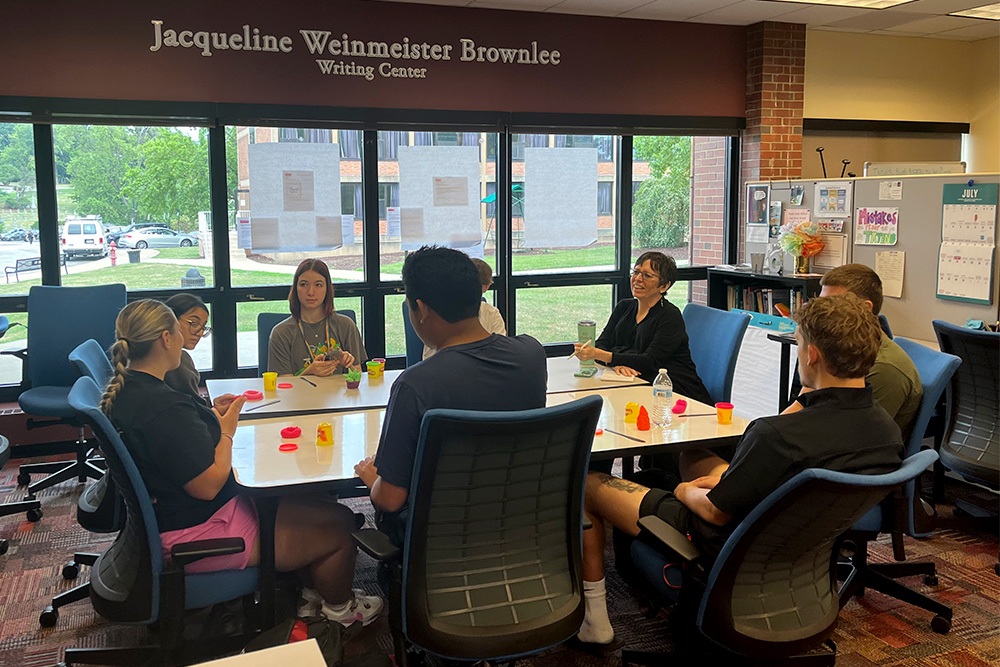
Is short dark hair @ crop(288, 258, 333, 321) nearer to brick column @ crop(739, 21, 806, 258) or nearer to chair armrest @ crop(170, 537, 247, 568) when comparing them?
chair armrest @ crop(170, 537, 247, 568)

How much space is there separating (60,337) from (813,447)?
408 centimetres

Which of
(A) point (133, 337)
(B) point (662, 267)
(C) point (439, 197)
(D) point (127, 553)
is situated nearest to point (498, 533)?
(D) point (127, 553)

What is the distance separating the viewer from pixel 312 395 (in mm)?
3469

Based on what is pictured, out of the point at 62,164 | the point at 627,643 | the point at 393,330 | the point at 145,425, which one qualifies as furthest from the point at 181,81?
the point at 627,643

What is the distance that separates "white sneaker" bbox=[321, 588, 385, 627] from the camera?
2758mm

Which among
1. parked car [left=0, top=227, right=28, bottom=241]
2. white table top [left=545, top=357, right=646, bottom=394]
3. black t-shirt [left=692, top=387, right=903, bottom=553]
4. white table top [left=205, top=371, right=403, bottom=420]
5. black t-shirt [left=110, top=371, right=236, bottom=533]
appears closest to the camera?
black t-shirt [left=692, top=387, right=903, bottom=553]

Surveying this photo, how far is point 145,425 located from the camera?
7.42 feet

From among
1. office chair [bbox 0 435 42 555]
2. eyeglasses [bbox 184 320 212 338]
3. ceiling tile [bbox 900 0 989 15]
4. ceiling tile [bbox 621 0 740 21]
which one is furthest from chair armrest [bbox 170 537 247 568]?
ceiling tile [bbox 900 0 989 15]

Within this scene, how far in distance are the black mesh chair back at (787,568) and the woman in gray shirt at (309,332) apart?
228cm

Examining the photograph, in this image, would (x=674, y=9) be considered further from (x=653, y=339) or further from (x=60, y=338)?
(x=60, y=338)

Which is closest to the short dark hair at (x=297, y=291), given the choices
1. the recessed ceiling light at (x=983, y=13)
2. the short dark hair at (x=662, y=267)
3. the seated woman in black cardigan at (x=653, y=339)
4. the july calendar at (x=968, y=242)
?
the seated woman in black cardigan at (x=653, y=339)

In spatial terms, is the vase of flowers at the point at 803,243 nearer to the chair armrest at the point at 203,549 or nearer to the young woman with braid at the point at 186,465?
the young woman with braid at the point at 186,465

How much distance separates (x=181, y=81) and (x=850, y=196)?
4.23m

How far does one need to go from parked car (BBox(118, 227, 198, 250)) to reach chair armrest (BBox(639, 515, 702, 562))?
13.4ft
